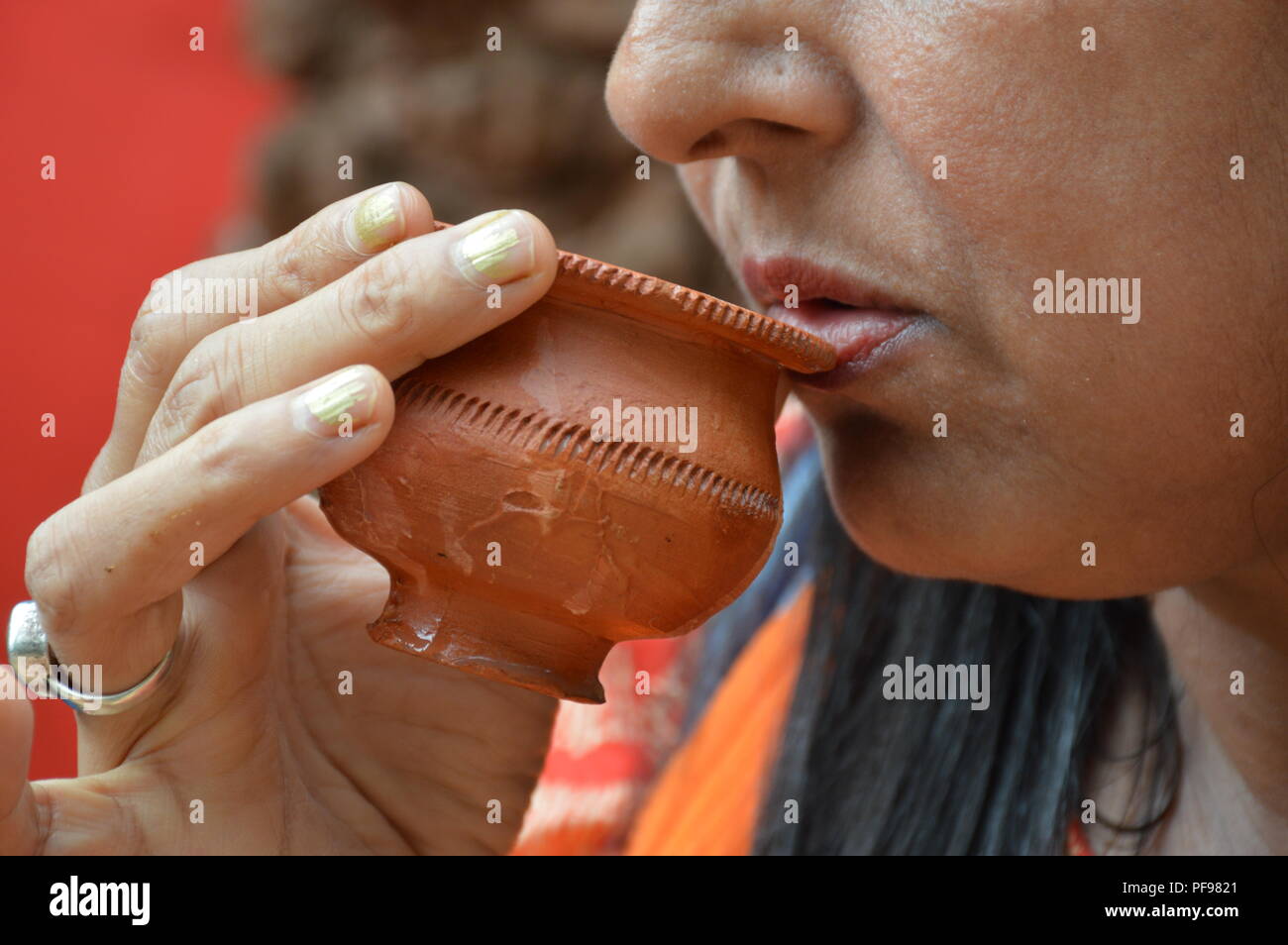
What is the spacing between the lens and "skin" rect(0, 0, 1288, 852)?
0.94 meters

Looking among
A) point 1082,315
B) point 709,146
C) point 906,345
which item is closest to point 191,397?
point 709,146

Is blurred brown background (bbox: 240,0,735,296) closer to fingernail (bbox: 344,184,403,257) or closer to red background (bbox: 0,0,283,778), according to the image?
red background (bbox: 0,0,283,778)

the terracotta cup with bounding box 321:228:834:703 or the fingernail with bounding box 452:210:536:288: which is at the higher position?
the fingernail with bounding box 452:210:536:288

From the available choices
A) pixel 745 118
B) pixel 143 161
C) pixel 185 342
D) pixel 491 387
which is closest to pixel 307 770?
pixel 185 342

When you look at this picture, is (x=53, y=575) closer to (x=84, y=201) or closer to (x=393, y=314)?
(x=393, y=314)

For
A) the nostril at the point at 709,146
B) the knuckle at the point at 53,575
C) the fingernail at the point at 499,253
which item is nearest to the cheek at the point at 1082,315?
the nostril at the point at 709,146

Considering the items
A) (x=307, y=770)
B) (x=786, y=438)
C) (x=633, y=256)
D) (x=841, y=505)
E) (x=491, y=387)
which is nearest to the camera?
(x=491, y=387)

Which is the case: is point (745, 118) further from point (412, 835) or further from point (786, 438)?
point (786, 438)

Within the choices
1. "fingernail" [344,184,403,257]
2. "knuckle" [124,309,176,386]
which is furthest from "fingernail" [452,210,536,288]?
"knuckle" [124,309,176,386]

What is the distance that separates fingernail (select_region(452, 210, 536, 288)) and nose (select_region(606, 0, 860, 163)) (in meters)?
0.21

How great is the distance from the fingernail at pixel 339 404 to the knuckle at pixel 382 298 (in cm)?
4

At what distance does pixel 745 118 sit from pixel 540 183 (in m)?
2.76

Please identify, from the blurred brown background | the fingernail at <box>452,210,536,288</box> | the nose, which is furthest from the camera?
the blurred brown background

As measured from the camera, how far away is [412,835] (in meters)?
1.40
